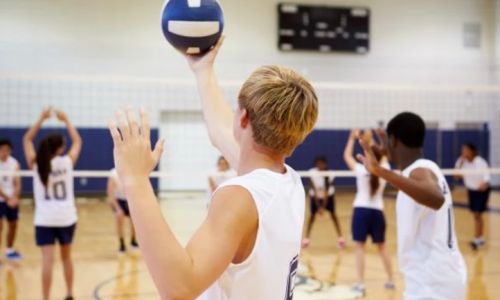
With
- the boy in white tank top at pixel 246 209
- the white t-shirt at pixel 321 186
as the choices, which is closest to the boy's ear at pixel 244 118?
the boy in white tank top at pixel 246 209

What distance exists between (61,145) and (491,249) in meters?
6.68

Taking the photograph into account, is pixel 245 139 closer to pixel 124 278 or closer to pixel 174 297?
pixel 174 297

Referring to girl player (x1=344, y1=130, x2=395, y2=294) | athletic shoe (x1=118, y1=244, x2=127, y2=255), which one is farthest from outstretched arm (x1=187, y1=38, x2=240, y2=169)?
athletic shoe (x1=118, y1=244, x2=127, y2=255)

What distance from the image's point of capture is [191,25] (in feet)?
7.66

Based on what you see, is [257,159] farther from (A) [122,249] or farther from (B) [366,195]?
(A) [122,249]

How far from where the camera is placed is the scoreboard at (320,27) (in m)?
16.1

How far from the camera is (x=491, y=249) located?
9.03 metres

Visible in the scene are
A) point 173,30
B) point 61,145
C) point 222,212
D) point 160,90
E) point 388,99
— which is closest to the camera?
point 222,212

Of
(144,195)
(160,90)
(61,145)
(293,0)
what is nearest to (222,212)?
(144,195)

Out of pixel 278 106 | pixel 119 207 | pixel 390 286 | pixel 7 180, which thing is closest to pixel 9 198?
pixel 7 180

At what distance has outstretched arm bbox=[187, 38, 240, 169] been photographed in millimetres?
2223

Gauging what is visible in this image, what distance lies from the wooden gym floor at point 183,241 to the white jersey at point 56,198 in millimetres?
1086

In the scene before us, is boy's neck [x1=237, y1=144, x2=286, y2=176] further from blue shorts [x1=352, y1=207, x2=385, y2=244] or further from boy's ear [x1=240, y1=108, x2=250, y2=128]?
blue shorts [x1=352, y1=207, x2=385, y2=244]

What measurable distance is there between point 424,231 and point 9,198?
6492mm
